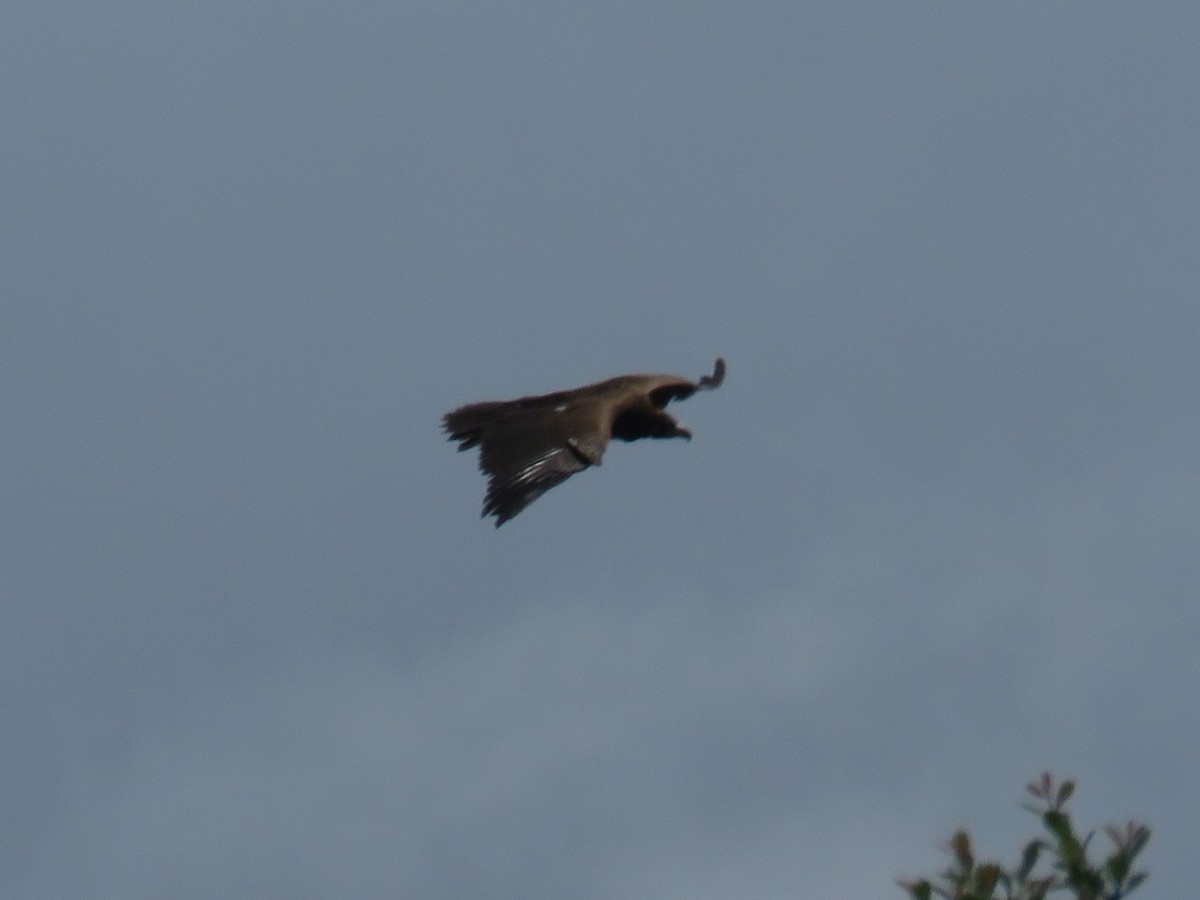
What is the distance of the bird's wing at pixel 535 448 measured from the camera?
15.5 meters

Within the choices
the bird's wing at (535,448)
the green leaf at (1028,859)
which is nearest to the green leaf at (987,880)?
the green leaf at (1028,859)

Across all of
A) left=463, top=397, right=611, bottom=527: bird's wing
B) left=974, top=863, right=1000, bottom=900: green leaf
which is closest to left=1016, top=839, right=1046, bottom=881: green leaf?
left=974, top=863, right=1000, bottom=900: green leaf

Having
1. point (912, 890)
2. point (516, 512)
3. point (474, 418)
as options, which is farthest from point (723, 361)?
point (912, 890)

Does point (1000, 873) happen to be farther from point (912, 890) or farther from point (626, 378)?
point (626, 378)

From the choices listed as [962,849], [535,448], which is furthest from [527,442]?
[962,849]

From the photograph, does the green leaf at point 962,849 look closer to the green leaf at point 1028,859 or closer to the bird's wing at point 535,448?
the green leaf at point 1028,859

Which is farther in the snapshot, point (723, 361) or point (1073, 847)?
point (723, 361)

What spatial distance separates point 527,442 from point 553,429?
1.02 ft

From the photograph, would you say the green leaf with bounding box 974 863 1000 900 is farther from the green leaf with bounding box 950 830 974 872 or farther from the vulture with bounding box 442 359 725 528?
the vulture with bounding box 442 359 725 528

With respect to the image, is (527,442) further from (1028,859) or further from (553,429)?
(1028,859)

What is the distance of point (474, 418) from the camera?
17344 mm

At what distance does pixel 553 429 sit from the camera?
1650 centimetres

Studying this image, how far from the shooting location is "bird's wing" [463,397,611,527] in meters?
15.5

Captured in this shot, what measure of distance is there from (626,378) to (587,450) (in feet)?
9.97
